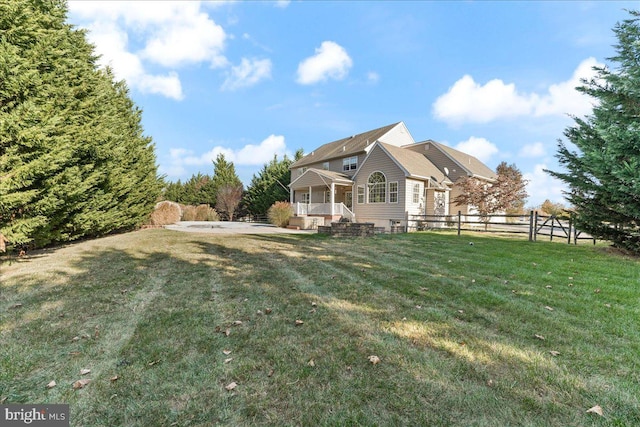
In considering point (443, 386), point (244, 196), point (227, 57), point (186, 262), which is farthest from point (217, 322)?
point (244, 196)

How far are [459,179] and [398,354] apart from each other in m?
20.5

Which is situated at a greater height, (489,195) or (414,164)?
(414,164)

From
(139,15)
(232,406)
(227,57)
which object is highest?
(227,57)

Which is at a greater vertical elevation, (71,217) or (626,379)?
(71,217)

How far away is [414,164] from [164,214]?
19.0 metres

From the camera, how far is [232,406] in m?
2.13

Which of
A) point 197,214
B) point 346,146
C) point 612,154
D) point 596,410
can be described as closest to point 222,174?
point 197,214

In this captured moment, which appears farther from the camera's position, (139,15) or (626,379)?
(139,15)

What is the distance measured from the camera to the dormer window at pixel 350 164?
952 inches

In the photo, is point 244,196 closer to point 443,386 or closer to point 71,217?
point 71,217

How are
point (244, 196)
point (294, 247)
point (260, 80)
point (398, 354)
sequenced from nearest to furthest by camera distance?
point (398, 354) → point (294, 247) → point (260, 80) → point (244, 196)

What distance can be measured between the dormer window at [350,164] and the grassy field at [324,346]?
18.8 m

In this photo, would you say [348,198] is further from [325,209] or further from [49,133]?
[49,133]

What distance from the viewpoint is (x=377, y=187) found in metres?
20.3
